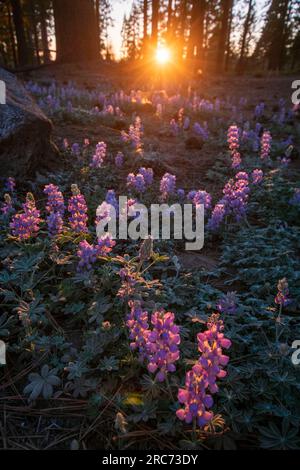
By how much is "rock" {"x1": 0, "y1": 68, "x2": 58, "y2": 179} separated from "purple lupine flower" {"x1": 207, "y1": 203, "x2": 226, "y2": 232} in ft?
10.6

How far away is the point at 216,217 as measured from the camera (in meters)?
4.68

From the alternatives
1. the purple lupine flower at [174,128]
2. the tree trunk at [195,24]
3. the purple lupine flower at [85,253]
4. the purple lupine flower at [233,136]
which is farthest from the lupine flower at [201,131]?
the tree trunk at [195,24]

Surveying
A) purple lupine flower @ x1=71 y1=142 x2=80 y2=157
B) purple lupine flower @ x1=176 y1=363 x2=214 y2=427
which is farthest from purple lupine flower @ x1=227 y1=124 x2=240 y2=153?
purple lupine flower @ x1=176 y1=363 x2=214 y2=427

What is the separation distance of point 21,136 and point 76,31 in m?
18.1

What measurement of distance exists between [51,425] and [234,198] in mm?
3598

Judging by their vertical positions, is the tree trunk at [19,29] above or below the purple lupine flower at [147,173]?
above

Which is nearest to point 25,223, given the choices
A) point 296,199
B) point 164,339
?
point 164,339

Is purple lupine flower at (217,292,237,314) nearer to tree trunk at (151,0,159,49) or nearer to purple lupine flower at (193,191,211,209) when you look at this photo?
purple lupine flower at (193,191,211,209)

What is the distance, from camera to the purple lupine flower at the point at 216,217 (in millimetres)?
4645

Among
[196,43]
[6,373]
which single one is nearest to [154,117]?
[6,373]

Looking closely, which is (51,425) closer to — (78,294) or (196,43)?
(78,294)

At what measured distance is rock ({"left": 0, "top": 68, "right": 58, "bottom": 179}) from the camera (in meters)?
5.46

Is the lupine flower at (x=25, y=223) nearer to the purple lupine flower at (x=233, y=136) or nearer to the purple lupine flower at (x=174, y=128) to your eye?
the purple lupine flower at (x=233, y=136)

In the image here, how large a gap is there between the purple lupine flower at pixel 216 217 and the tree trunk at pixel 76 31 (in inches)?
778
